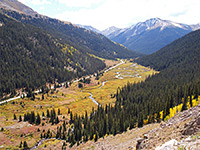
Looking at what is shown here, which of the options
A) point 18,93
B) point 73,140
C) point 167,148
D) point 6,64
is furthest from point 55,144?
point 6,64

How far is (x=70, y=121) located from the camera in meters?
112

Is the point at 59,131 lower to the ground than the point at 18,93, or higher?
lower

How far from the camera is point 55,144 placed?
79750 millimetres

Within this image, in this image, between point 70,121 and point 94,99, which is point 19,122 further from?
point 94,99

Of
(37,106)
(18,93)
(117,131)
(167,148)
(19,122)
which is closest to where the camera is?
(167,148)

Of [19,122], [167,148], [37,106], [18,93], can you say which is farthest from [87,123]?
[18,93]

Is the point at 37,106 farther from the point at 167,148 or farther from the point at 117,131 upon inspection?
the point at 167,148

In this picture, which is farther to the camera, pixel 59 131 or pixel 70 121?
pixel 70 121

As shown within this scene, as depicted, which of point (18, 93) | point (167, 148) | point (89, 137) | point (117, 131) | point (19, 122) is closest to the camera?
point (167, 148)

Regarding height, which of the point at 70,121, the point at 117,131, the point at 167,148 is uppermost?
the point at 167,148

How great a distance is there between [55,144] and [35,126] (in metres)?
27.9

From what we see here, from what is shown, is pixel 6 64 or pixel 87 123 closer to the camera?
pixel 87 123

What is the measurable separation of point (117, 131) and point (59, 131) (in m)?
40.0

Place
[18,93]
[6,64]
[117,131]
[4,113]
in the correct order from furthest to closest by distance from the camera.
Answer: [6,64] < [18,93] < [4,113] < [117,131]
